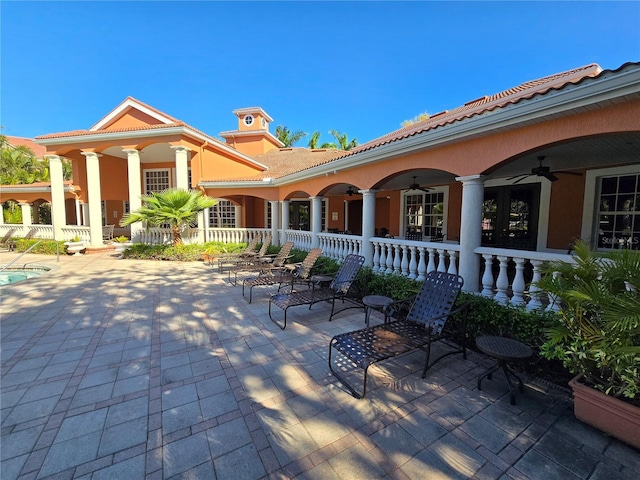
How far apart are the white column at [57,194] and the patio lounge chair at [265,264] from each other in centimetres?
1141

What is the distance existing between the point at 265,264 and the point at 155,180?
39.3 feet

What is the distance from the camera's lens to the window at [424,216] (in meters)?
9.90

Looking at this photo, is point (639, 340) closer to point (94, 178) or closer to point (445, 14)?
point (445, 14)

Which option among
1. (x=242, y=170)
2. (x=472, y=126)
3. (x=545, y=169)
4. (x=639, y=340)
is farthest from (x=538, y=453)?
(x=242, y=170)

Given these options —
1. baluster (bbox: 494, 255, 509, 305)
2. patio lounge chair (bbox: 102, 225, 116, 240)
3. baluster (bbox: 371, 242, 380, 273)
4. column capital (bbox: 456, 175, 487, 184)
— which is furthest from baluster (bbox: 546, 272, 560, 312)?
patio lounge chair (bbox: 102, 225, 116, 240)

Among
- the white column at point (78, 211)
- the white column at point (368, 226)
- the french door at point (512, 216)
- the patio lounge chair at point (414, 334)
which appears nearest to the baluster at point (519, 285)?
the patio lounge chair at point (414, 334)

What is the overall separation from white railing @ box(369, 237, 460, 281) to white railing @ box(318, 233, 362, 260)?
2.10 ft

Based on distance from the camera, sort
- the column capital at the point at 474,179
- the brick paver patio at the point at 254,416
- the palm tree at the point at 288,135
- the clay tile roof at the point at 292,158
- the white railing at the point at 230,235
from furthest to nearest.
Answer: the palm tree at the point at 288,135
the clay tile roof at the point at 292,158
the white railing at the point at 230,235
the column capital at the point at 474,179
the brick paver patio at the point at 254,416

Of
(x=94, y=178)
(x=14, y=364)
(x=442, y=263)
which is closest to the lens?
(x=14, y=364)

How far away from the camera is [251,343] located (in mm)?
4020

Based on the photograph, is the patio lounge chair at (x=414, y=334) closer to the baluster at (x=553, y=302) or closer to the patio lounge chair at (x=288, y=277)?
the baluster at (x=553, y=302)

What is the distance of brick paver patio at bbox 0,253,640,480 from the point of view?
6.63 feet

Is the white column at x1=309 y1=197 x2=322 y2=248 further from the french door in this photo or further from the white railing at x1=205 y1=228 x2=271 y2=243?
the french door

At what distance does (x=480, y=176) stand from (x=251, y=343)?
439cm
